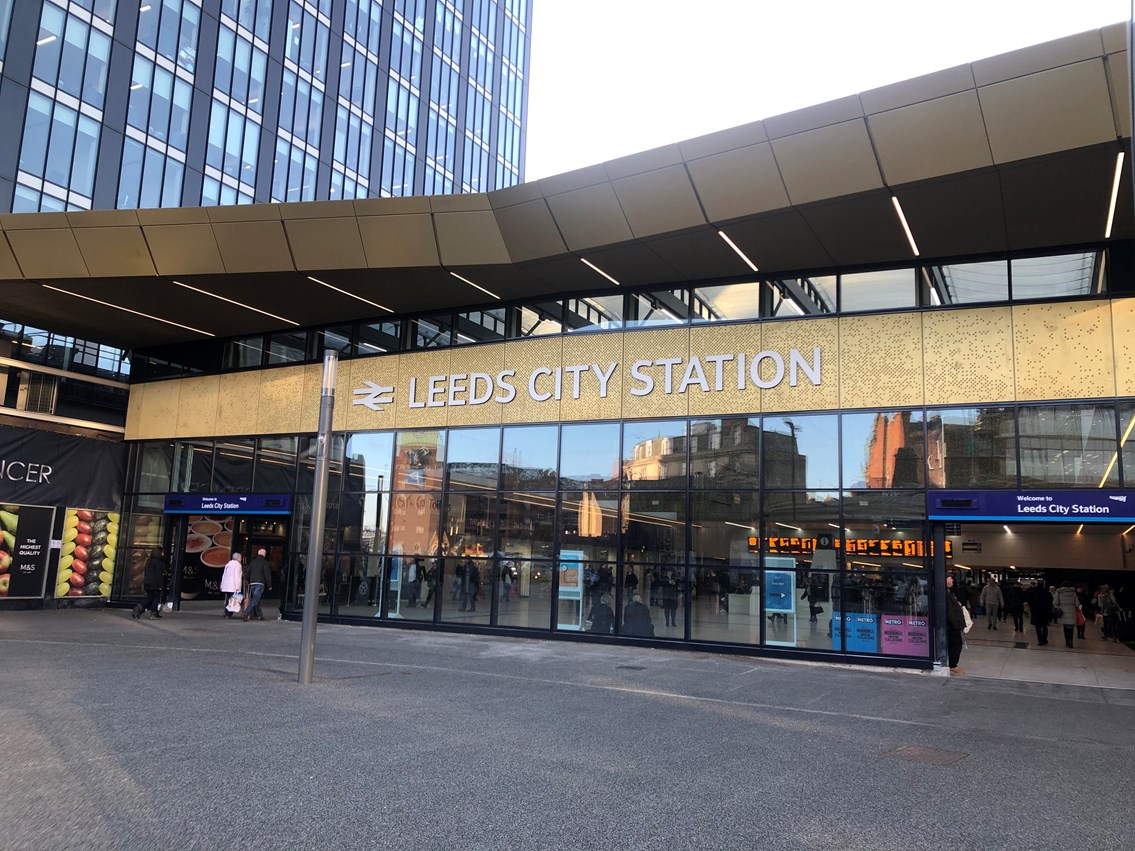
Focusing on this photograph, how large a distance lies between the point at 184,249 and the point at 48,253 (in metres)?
3.10

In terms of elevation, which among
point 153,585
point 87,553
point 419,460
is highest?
point 419,460

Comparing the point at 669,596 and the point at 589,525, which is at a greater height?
the point at 589,525

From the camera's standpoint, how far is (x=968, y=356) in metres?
14.4

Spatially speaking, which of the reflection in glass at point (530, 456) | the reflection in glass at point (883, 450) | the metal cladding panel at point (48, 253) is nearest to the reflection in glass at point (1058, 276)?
the reflection in glass at point (883, 450)

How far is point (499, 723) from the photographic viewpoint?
28.1 ft

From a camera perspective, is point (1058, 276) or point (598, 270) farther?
point (598, 270)

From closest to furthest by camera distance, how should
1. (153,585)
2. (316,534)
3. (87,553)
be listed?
1. (316,534)
2. (153,585)
3. (87,553)

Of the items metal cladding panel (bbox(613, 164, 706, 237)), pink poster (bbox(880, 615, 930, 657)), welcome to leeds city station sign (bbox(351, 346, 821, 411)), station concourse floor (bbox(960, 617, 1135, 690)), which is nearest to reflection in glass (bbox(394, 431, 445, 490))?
welcome to leeds city station sign (bbox(351, 346, 821, 411))

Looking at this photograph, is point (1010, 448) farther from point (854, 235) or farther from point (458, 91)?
point (458, 91)

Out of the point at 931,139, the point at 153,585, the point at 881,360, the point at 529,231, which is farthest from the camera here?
the point at 153,585

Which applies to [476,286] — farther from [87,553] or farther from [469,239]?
[87,553]

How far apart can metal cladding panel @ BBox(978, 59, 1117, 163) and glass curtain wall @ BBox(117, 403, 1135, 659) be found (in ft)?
15.1

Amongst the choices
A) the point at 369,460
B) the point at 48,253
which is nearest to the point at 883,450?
the point at 369,460

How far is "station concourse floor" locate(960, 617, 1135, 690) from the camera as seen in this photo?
13.8 m
